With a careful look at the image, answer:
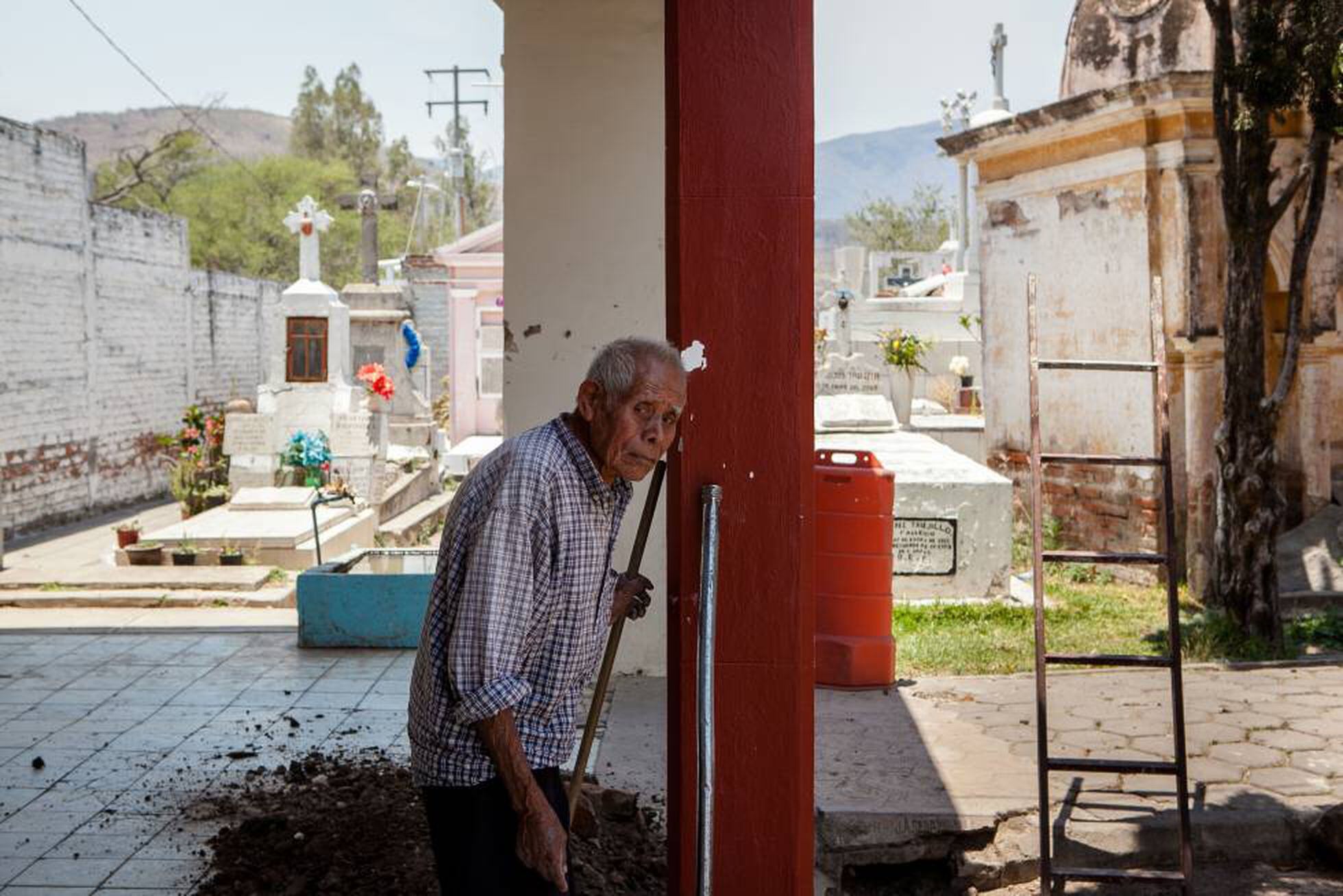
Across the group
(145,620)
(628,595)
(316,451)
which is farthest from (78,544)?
(628,595)

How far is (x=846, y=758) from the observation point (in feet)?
20.1

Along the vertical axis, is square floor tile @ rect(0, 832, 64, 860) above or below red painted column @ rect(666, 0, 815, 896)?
below

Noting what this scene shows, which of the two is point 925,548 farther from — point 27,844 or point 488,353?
point 488,353

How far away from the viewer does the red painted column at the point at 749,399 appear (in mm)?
3180

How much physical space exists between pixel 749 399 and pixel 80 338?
15806mm

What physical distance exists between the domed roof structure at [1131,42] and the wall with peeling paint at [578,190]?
18.4 ft

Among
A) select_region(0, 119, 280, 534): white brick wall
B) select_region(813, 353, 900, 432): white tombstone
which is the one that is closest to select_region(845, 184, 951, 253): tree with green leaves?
select_region(813, 353, 900, 432): white tombstone

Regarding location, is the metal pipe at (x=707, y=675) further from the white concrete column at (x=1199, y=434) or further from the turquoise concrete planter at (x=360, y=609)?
the white concrete column at (x=1199, y=434)

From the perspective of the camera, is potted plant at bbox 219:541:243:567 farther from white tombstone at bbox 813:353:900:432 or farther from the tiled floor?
white tombstone at bbox 813:353:900:432

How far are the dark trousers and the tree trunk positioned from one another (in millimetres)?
6987

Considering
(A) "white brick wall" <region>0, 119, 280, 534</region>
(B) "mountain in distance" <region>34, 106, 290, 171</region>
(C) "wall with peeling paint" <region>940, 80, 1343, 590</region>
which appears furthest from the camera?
(B) "mountain in distance" <region>34, 106, 290, 171</region>

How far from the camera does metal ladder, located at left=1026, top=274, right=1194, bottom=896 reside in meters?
4.97

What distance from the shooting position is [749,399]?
10.5ft

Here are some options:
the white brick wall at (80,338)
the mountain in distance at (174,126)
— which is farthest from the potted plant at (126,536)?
the mountain in distance at (174,126)
